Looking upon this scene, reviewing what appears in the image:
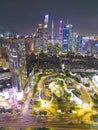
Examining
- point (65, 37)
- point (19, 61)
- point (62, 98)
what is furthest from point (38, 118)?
point (65, 37)

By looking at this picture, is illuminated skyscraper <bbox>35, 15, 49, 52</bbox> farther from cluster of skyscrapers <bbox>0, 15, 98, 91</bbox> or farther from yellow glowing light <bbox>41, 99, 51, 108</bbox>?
yellow glowing light <bbox>41, 99, 51, 108</bbox>

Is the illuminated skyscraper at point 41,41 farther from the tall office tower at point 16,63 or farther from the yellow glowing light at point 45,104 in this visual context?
the yellow glowing light at point 45,104

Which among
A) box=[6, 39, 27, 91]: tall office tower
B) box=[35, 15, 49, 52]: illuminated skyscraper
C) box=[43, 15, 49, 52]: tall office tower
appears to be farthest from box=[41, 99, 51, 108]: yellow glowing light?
box=[35, 15, 49, 52]: illuminated skyscraper

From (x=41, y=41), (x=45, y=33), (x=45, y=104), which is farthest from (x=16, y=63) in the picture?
(x=41, y=41)

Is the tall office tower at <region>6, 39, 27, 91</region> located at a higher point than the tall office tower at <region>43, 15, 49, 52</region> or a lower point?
lower

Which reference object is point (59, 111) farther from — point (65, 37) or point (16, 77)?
point (65, 37)

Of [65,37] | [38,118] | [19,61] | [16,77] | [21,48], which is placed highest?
[65,37]

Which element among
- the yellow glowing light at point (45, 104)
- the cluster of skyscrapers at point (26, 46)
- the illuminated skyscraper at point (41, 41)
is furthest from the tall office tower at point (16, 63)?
the illuminated skyscraper at point (41, 41)

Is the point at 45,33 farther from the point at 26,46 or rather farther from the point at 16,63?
the point at 16,63
